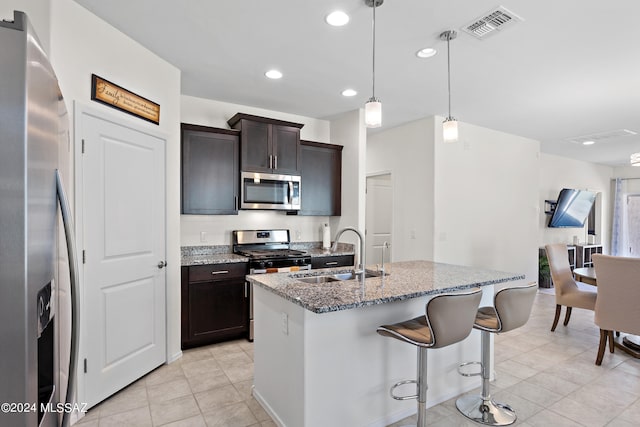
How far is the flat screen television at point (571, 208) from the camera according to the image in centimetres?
705

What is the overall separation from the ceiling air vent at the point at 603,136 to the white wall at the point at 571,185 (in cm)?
125

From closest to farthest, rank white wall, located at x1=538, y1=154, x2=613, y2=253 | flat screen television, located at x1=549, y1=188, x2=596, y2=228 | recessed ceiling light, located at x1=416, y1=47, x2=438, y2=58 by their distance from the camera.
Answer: recessed ceiling light, located at x1=416, y1=47, x2=438, y2=58 < flat screen television, located at x1=549, y1=188, x2=596, y2=228 < white wall, located at x1=538, y1=154, x2=613, y2=253

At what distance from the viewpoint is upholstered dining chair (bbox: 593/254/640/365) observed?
294cm

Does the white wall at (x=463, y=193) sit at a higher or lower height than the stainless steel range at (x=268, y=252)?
higher

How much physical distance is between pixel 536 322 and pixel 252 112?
4.55 m

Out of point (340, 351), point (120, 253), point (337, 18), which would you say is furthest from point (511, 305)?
point (120, 253)

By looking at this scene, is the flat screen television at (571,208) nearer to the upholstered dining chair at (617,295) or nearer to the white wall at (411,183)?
the white wall at (411,183)

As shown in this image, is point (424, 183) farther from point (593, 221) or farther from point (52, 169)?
point (593, 221)

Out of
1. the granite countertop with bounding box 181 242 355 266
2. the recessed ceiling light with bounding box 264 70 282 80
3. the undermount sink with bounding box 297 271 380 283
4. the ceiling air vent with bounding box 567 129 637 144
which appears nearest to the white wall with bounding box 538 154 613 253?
the ceiling air vent with bounding box 567 129 637 144

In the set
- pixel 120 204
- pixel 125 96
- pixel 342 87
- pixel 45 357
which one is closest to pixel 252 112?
pixel 342 87

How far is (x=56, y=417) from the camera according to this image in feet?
3.40

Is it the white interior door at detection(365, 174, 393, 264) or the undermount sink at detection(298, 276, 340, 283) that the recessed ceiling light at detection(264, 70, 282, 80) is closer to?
the undermount sink at detection(298, 276, 340, 283)

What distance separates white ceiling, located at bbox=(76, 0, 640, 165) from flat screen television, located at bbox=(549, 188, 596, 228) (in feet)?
9.12

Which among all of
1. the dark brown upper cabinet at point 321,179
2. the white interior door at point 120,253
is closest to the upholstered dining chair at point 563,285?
Answer: the dark brown upper cabinet at point 321,179
